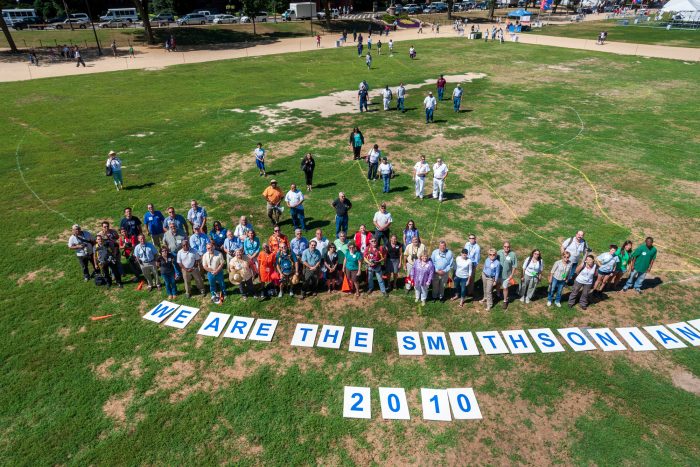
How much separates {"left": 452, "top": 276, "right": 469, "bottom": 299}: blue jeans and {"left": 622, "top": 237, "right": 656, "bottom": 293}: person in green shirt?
209 inches

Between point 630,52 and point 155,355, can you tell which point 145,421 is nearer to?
point 155,355

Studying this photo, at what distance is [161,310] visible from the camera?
12.8 m

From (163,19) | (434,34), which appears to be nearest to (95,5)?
(163,19)

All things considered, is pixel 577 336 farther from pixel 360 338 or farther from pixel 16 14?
pixel 16 14

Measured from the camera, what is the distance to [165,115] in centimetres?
3050

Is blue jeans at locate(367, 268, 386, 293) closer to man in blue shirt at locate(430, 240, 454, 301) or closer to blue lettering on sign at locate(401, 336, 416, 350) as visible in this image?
man in blue shirt at locate(430, 240, 454, 301)

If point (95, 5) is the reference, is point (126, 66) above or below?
below

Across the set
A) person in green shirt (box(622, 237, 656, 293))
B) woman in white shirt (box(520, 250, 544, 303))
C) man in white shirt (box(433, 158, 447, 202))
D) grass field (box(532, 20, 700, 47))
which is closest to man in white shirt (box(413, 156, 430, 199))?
man in white shirt (box(433, 158, 447, 202))

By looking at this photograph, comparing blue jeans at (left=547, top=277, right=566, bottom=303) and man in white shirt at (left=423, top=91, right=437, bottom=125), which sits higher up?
man in white shirt at (left=423, top=91, right=437, bottom=125)

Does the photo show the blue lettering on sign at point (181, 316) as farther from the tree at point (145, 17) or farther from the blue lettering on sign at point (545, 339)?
the tree at point (145, 17)

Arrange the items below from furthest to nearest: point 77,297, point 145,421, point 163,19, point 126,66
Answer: point 163,19, point 126,66, point 77,297, point 145,421

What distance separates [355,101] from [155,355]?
1054 inches

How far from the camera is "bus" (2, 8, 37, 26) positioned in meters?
69.8

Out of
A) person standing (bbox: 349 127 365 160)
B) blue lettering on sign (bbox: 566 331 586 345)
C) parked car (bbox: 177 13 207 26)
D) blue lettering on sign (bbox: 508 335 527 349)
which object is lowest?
blue lettering on sign (bbox: 508 335 527 349)
